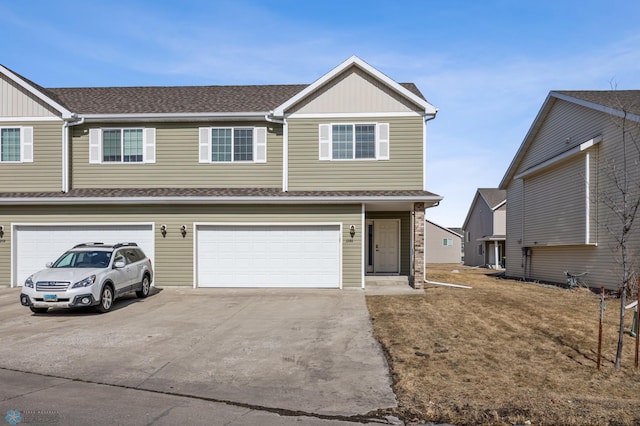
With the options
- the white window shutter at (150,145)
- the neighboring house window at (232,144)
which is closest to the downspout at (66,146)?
the white window shutter at (150,145)

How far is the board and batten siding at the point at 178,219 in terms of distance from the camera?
1691cm

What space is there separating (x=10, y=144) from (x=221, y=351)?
46.7 ft

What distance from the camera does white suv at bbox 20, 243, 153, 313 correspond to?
12.0 meters

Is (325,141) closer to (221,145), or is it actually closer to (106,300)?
(221,145)

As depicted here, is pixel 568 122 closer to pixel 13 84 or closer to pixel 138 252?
pixel 138 252

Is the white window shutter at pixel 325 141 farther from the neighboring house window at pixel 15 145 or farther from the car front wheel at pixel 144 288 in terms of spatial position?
the neighboring house window at pixel 15 145

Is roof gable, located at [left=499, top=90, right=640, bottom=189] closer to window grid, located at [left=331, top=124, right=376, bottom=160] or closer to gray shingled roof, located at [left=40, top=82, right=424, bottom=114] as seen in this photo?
gray shingled roof, located at [left=40, top=82, right=424, bottom=114]

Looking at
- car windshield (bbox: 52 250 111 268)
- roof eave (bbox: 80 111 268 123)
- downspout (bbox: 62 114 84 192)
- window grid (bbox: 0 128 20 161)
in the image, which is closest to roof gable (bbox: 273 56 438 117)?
roof eave (bbox: 80 111 268 123)

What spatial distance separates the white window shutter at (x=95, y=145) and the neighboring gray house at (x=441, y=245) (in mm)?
42308

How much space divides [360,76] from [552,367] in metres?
12.4

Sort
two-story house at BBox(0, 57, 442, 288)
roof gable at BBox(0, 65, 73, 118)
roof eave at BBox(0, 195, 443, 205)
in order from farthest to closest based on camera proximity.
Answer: roof gable at BBox(0, 65, 73, 118), two-story house at BBox(0, 57, 442, 288), roof eave at BBox(0, 195, 443, 205)

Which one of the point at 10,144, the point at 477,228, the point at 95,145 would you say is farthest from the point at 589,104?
the point at 477,228

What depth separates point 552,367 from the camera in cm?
781

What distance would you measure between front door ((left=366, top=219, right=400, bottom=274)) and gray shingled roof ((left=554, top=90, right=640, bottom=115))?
840 cm
